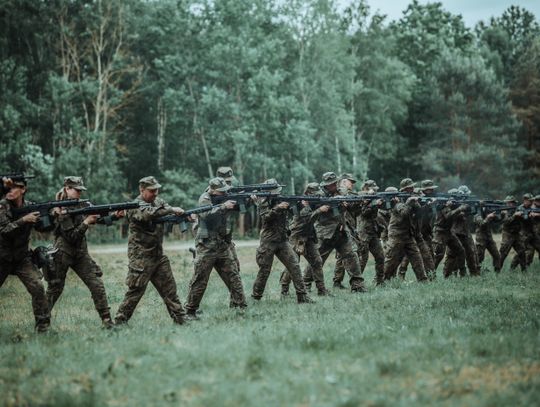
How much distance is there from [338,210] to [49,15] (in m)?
30.3

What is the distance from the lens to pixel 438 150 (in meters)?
42.4

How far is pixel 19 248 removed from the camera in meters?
9.19

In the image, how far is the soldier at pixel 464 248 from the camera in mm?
15281

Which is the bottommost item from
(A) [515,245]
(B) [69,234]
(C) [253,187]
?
(A) [515,245]

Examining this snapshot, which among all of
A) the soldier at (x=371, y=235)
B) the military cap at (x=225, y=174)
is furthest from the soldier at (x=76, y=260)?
the soldier at (x=371, y=235)

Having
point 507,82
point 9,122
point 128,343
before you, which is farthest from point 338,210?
point 507,82

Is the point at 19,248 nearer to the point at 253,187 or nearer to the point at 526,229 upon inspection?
the point at 253,187

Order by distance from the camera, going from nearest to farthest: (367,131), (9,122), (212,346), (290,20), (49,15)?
(212,346) < (9,122) < (49,15) < (290,20) < (367,131)

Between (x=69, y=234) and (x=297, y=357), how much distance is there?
15.9 ft

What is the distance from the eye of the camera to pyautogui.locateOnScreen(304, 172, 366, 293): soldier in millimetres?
12789

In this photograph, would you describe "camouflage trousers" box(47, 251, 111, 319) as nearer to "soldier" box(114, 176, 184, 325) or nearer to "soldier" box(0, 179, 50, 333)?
"soldier" box(114, 176, 184, 325)

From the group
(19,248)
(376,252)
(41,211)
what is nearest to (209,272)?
(41,211)

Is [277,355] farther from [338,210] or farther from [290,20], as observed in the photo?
[290,20]

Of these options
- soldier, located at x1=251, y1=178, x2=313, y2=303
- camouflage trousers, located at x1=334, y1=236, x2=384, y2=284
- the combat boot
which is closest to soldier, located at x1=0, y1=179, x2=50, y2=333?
soldier, located at x1=251, y1=178, x2=313, y2=303
